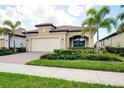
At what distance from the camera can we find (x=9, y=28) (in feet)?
77.9

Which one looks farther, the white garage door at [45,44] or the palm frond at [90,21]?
the white garage door at [45,44]

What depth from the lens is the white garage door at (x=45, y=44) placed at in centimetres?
2380

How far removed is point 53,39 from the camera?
23953 millimetres

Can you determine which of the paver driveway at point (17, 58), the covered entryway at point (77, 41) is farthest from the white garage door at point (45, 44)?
the paver driveway at point (17, 58)

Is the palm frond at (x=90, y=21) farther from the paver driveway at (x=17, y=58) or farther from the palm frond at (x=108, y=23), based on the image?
the paver driveway at (x=17, y=58)

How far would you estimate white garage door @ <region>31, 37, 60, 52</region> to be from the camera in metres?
23.8

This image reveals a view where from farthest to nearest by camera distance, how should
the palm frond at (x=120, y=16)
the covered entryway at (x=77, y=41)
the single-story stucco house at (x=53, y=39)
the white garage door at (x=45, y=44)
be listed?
1. the covered entryway at (x=77, y=41)
2. the white garage door at (x=45, y=44)
3. the single-story stucco house at (x=53, y=39)
4. the palm frond at (x=120, y=16)

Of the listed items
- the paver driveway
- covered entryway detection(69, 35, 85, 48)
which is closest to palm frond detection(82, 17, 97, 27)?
the paver driveway

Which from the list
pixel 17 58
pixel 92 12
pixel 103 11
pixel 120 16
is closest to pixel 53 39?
pixel 92 12

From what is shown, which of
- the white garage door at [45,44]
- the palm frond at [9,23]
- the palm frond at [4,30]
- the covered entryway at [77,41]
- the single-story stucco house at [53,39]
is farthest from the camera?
the covered entryway at [77,41]

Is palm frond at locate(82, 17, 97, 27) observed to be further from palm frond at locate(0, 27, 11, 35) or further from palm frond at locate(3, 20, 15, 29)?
palm frond at locate(0, 27, 11, 35)

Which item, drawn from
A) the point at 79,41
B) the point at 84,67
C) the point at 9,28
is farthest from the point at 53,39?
the point at 84,67

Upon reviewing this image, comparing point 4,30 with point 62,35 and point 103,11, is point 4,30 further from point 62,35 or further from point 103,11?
point 103,11
